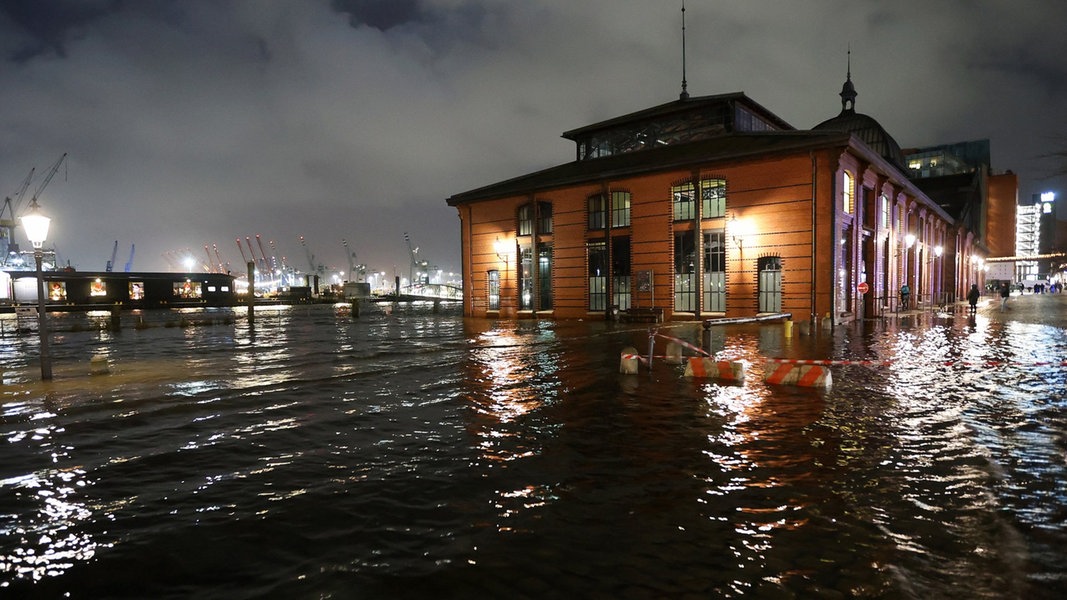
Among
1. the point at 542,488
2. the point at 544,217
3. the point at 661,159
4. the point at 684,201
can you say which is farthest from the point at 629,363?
the point at 544,217

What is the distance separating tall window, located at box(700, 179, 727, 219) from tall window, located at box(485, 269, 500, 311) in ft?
46.0

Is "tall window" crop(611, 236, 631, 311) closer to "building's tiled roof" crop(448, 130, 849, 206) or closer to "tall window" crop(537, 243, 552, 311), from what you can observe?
"building's tiled roof" crop(448, 130, 849, 206)

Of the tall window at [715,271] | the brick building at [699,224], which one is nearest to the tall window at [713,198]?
the brick building at [699,224]

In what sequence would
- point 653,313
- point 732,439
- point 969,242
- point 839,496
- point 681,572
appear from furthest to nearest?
point 969,242 < point 653,313 < point 732,439 < point 839,496 < point 681,572

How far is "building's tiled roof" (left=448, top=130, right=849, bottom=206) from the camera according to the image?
76.6 feet

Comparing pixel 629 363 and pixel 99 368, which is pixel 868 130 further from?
pixel 99 368

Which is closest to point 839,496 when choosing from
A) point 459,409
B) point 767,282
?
point 459,409

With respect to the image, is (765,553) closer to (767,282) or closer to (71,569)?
(71,569)

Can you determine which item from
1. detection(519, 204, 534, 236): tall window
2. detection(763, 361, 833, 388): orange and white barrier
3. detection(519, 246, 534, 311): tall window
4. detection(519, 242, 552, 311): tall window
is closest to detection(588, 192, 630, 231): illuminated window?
detection(519, 242, 552, 311): tall window

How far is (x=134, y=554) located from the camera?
3912 mm

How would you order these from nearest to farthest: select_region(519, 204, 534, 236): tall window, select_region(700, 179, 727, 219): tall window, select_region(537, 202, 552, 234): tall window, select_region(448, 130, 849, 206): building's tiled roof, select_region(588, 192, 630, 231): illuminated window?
select_region(448, 130, 849, 206): building's tiled roof → select_region(700, 179, 727, 219): tall window → select_region(588, 192, 630, 231): illuminated window → select_region(537, 202, 552, 234): tall window → select_region(519, 204, 534, 236): tall window

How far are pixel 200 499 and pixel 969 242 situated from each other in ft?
256

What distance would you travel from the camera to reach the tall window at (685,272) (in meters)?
27.0

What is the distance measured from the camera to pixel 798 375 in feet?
32.0
